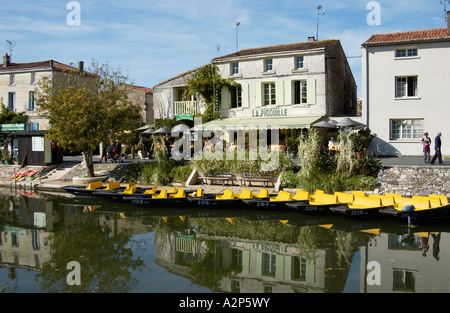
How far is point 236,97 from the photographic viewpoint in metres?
23.9

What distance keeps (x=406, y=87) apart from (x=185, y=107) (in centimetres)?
1281

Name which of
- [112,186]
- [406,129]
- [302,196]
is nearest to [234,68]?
[406,129]

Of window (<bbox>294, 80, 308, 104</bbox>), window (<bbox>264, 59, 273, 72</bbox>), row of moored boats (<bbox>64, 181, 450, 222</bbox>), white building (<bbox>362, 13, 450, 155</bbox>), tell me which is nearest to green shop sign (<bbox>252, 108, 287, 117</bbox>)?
window (<bbox>294, 80, 308, 104</bbox>)

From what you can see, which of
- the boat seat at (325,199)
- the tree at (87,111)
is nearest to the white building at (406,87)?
the boat seat at (325,199)

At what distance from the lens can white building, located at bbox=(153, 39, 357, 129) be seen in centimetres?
2153

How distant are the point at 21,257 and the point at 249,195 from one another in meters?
7.30

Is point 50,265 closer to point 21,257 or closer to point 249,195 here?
point 21,257

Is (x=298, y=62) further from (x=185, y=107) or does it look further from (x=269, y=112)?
(x=185, y=107)

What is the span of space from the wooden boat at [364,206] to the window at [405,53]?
11.4 metres

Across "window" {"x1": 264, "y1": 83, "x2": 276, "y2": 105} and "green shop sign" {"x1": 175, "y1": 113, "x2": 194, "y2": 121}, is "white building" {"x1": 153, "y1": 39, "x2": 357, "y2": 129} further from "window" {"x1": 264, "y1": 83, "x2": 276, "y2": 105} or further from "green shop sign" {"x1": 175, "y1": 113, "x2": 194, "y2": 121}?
"green shop sign" {"x1": 175, "y1": 113, "x2": 194, "y2": 121}

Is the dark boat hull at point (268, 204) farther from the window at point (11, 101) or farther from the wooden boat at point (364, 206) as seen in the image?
the window at point (11, 101)

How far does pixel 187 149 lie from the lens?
22.7 metres

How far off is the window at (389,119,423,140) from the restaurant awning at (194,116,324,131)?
3.73m

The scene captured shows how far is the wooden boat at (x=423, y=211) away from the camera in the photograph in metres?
11.0
